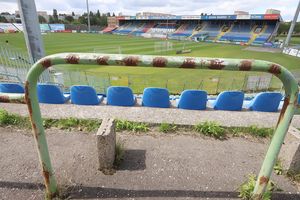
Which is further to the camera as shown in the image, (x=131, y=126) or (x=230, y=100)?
(x=230, y=100)

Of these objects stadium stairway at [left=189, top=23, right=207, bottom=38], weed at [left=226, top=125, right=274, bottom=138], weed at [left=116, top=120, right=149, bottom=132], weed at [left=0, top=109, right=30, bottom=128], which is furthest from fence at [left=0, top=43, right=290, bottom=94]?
stadium stairway at [left=189, top=23, right=207, bottom=38]

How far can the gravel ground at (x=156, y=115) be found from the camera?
3977 millimetres

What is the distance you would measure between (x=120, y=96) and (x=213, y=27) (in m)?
65.6

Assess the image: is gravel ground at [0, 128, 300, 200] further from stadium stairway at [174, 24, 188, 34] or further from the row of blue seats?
stadium stairway at [174, 24, 188, 34]

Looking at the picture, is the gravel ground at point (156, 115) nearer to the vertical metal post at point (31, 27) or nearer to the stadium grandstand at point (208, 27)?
the vertical metal post at point (31, 27)

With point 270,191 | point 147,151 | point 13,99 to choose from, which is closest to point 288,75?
point 270,191

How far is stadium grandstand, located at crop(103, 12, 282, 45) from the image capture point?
170 feet

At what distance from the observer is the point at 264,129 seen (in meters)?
3.68

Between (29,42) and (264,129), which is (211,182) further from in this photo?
(29,42)

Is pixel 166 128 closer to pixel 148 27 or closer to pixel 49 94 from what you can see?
pixel 49 94

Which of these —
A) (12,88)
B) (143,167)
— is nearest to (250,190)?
(143,167)

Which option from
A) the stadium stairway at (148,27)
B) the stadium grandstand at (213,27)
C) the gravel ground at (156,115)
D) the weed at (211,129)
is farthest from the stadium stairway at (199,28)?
the weed at (211,129)

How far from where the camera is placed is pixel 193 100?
5.09m

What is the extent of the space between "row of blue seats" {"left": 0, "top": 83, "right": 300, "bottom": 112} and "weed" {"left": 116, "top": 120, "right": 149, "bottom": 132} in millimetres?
1668
